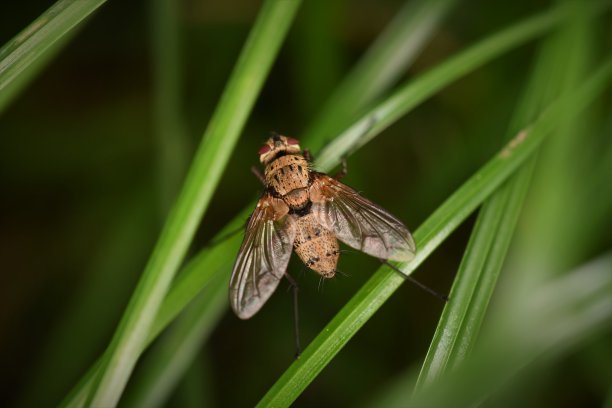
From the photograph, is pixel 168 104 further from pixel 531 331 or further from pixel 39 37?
pixel 531 331

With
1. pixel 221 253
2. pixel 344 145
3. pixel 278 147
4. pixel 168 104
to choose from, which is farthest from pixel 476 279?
pixel 168 104

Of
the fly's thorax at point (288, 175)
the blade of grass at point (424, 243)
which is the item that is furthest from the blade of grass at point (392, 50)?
the blade of grass at point (424, 243)

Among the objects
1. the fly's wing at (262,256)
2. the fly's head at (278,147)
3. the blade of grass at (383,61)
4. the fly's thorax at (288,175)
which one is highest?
the blade of grass at (383,61)

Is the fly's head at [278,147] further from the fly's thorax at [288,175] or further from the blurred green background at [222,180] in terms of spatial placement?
the blurred green background at [222,180]

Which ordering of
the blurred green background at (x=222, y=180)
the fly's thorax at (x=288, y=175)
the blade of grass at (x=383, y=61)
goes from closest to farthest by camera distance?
the fly's thorax at (x=288, y=175) < the blade of grass at (x=383, y=61) < the blurred green background at (x=222, y=180)

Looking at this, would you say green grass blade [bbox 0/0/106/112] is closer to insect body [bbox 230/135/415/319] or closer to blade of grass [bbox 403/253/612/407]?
insect body [bbox 230/135/415/319]

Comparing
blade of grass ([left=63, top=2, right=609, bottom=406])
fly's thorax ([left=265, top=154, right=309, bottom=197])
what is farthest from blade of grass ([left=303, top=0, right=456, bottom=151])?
blade of grass ([left=63, top=2, right=609, bottom=406])

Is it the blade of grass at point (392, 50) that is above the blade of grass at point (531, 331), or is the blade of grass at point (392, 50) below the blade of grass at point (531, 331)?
above
